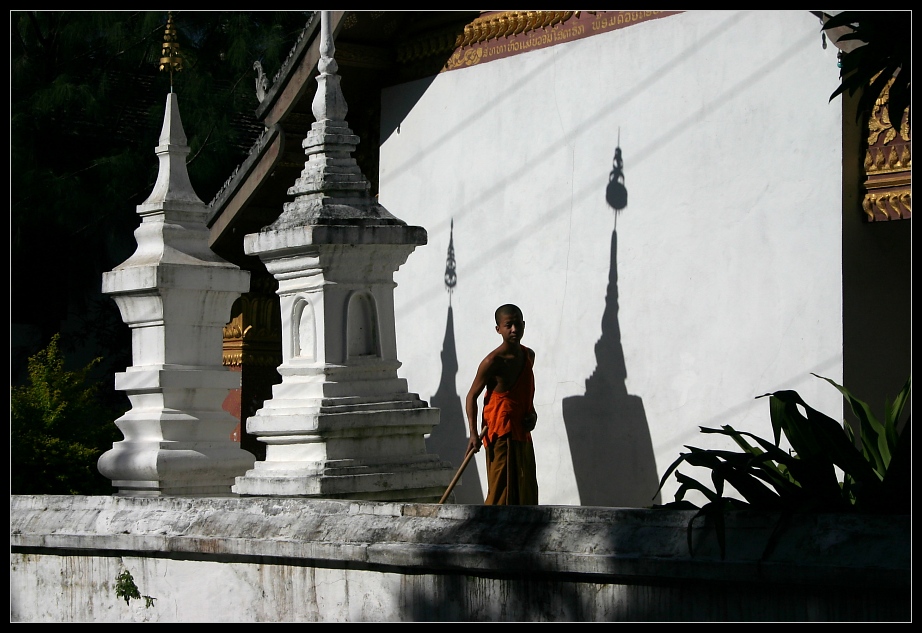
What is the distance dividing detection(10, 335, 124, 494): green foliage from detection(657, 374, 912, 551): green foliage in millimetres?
6597

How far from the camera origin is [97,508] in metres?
6.60

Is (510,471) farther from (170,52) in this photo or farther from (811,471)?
(811,471)

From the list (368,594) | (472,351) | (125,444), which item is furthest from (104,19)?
(368,594)

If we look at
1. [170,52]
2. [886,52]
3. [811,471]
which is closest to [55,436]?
[170,52]

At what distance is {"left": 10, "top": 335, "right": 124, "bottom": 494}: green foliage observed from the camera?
10.6 m

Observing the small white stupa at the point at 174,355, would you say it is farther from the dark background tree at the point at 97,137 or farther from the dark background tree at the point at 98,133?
the dark background tree at the point at 98,133

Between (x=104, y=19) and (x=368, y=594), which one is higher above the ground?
(x=104, y=19)

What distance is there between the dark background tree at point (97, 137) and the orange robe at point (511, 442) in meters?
9.75

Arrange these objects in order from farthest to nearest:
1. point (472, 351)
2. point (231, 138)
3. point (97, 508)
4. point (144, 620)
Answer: point (231, 138), point (472, 351), point (97, 508), point (144, 620)

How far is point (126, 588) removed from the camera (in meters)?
6.27

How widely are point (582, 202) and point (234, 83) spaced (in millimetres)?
10769

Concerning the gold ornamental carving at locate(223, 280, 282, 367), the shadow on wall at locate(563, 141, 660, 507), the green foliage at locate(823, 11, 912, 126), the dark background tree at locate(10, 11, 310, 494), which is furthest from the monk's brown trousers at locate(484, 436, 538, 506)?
the dark background tree at locate(10, 11, 310, 494)

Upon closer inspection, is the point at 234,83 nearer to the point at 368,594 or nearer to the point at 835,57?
the point at 835,57

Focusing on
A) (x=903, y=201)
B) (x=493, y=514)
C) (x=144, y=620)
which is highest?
(x=903, y=201)
